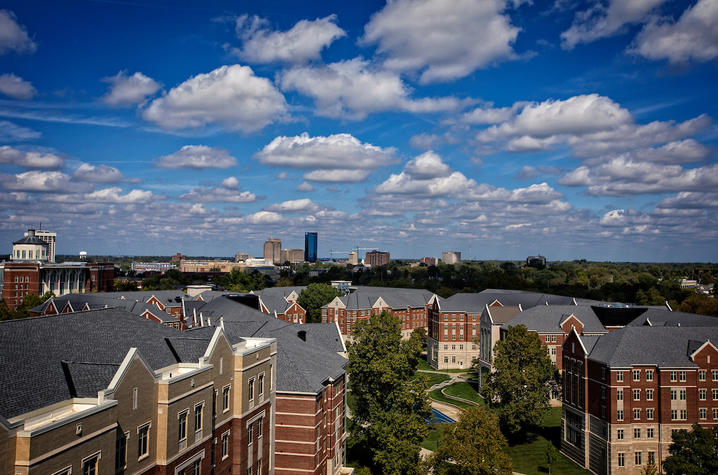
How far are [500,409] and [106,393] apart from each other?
5406cm

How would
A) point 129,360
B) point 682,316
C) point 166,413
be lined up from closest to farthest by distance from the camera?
point 129,360
point 166,413
point 682,316

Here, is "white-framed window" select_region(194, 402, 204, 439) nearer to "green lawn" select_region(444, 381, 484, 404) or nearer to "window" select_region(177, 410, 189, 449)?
"window" select_region(177, 410, 189, 449)

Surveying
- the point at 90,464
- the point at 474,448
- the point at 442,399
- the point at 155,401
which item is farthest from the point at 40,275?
the point at 90,464

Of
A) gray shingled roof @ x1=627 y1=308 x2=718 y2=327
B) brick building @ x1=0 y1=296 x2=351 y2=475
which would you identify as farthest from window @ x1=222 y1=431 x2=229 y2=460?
gray shingled roof @ x1=627 y1=308 x2=718 y2=327

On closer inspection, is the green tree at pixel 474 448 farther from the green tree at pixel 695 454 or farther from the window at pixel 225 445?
the window at pixel 225 445

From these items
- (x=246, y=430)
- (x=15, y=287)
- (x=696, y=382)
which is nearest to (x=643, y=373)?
(x=696, y=382)

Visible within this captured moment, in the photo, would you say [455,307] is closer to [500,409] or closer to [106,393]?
[500,409]

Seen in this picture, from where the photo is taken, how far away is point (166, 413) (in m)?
26.8

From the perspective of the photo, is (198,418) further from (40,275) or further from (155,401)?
(40,275)

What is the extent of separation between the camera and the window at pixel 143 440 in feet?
83.2

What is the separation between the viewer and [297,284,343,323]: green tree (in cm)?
12325

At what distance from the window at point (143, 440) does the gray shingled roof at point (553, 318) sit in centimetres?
6944

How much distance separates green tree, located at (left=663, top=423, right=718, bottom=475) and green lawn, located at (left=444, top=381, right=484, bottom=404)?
33386 mm

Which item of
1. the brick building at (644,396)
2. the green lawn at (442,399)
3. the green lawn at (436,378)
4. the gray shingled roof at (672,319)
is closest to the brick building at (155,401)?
the brick building at (644,396)
